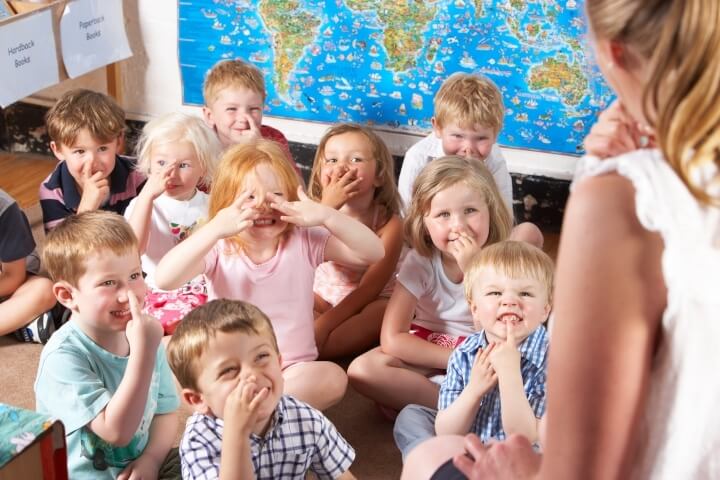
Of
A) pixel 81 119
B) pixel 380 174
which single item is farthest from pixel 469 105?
pixel 81 119

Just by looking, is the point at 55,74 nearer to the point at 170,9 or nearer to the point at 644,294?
the point at 170,9

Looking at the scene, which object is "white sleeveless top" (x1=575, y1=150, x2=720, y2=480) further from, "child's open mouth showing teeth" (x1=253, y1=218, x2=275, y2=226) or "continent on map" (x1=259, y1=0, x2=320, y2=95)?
"continent on map" (x1=259, y1=0, x2=320, y2=95)

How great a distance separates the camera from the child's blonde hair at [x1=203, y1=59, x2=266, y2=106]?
2719 millimetres

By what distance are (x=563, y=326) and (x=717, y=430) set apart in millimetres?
163

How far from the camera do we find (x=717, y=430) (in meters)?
0.79

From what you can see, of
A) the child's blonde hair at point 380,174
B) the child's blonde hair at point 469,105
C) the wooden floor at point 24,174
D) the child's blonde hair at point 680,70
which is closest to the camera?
the child's blonde hair at point 680,70

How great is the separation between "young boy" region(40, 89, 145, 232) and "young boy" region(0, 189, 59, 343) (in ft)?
0.53

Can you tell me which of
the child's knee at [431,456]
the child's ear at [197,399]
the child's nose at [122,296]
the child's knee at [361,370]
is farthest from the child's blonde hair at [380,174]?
the child's knee at [431,456]

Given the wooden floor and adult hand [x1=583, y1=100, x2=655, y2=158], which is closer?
adult hand [x1=583, y1=100, x2=655, y2=158]

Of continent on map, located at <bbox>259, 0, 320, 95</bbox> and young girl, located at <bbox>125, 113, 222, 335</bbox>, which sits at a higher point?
continent on map, located at <bbox>259, 0, 320, 95</bbox>

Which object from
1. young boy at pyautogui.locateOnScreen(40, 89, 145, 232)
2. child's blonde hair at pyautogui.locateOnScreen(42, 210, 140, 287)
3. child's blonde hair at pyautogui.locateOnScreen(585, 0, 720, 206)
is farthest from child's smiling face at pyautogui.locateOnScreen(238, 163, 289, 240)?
child's blonde hair at pyautogui.locateOnScreen(585, 0, 720, 206)

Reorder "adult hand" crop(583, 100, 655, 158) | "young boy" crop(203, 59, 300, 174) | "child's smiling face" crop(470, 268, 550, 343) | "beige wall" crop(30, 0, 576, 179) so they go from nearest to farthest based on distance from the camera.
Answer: "adult hand" crop(583, 100, 655, 158)
"child's smiling face" crop(470, 268, 550, 343)
"young boy" crop(203, 59, 300, 174)
"beige wall" crop(30, 0, 576, 179)

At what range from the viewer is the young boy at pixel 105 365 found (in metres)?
1.59

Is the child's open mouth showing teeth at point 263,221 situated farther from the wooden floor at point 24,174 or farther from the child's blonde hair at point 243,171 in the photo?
the wooden floor at point 24,174
